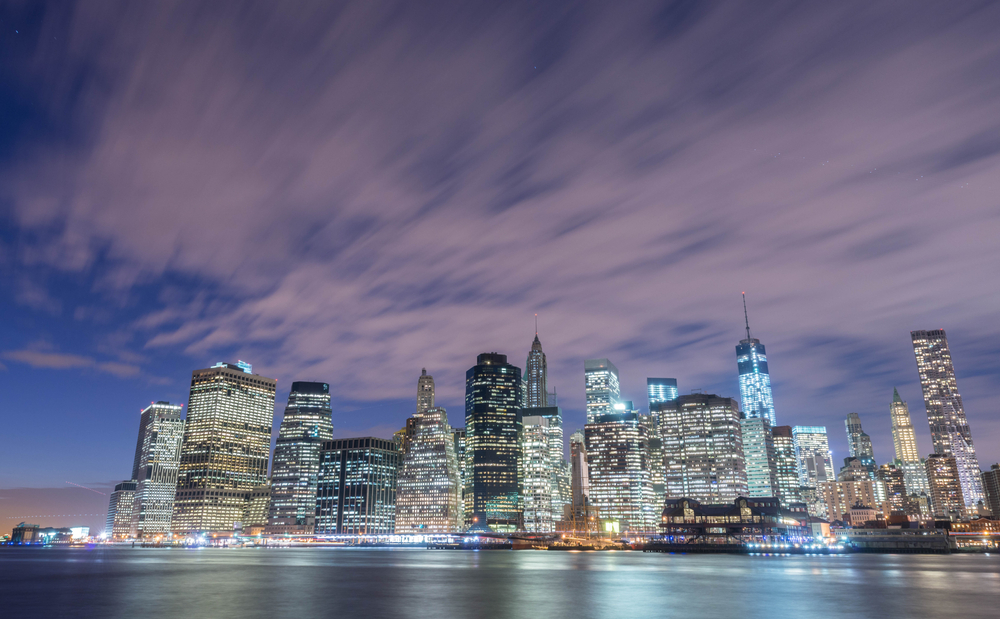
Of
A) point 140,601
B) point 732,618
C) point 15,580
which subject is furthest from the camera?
point 15,580

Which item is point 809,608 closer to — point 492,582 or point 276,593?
point 492,582

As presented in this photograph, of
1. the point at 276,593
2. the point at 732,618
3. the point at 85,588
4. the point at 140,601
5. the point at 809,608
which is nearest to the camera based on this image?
the point at 732,618

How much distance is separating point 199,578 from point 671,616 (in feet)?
244

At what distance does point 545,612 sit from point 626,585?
109 feet

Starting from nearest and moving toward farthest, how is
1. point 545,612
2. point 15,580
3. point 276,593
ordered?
1. point 545,612
2. point 276,593
3. point 15,580

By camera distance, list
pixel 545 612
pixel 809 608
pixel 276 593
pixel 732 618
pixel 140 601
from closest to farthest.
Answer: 1. pixel 732 618
2. pixel 545 612
3. pixel 809 608
4. pixel 140 601
5. pixel 276 593

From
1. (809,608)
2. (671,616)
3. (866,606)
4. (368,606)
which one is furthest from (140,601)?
(866,606)

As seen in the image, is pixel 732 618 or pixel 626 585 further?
pixel 626 585

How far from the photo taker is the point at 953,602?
2547 inches

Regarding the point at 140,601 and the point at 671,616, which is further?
the point at 140,601

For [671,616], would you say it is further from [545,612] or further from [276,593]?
[276,593]

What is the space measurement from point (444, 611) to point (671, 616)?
19.2 meters

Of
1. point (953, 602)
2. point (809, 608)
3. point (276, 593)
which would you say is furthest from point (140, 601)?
point (953, 602)

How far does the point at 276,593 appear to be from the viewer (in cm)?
7219
